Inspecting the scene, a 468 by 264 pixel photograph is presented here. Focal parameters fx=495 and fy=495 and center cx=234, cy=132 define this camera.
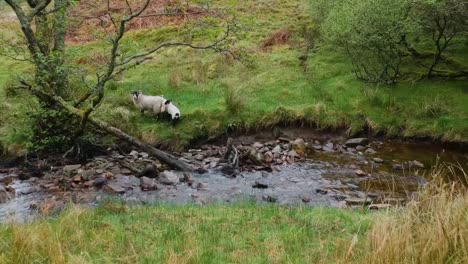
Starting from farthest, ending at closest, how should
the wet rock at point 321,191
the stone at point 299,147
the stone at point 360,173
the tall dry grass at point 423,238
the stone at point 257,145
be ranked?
1. the stone at point 257,145
2. the stone at point 299,147
3. the stone at point 360,173
4. the wet rock at point 321,191
5. the tall dry grass at point 423,238

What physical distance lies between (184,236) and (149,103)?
10.3m

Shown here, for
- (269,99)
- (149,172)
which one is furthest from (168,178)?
(269,99)

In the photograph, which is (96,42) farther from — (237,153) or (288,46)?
(237,153)

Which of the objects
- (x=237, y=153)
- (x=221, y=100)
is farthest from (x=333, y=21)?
(x=237, y=153)

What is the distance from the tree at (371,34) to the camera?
1727 centimetres

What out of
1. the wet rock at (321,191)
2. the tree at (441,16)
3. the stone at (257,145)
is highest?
the tree at (441,16)

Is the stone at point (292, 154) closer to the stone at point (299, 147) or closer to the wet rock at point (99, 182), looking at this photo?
the stone at point (299, 147)

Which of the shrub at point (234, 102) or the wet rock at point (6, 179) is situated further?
the shrub at point (234, 102)

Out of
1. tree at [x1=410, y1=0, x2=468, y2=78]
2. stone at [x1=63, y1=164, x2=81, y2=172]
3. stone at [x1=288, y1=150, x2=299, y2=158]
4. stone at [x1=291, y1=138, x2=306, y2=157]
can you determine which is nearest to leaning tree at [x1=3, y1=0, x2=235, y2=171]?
stone at [x1=63, y1=164, x2=81, y2=172]

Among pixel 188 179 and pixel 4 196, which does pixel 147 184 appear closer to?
pixel 188 179

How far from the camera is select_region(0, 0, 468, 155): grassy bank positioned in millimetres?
16266

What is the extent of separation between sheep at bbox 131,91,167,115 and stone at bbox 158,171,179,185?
3611 mm

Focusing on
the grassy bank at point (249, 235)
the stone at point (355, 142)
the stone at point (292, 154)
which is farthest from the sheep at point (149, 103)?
the grassy bank at point (249, 235)

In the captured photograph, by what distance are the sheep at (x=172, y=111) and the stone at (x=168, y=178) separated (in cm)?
304
